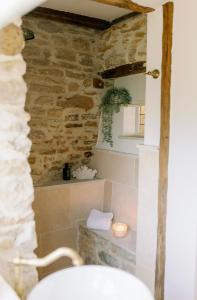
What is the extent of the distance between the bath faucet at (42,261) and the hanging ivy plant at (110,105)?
2.40m

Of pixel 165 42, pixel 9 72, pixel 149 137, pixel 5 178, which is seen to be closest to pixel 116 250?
pixel 149 137

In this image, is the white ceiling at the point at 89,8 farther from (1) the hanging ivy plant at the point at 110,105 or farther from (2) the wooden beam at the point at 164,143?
(2) the wooden beam at the point at 164,143

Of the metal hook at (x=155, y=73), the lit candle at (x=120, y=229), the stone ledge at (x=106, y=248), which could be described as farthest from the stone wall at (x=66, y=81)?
the metal hook at (x=155, y=73)

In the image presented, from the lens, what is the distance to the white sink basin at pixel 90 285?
40.8 inches

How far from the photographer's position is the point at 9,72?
1120 mm

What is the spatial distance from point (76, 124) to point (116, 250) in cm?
140

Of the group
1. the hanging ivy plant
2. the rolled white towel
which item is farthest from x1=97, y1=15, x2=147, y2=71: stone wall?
the rolled white towel

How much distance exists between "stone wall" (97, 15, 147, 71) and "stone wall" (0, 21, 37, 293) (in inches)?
82.9

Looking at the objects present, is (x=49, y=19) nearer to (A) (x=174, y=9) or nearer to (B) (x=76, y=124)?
(B) (x=76, y=124)

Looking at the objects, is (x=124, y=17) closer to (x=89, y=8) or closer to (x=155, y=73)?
(x=89, y=8)

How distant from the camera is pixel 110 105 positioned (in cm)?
346

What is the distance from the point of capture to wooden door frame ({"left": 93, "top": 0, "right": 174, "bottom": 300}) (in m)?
2.04

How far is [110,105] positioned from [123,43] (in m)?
0.64

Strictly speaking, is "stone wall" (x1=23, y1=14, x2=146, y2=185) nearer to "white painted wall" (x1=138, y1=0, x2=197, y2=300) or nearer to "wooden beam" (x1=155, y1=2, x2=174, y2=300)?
"wooden beam" (x1=155, y1=2, x2=174, y2=300)
